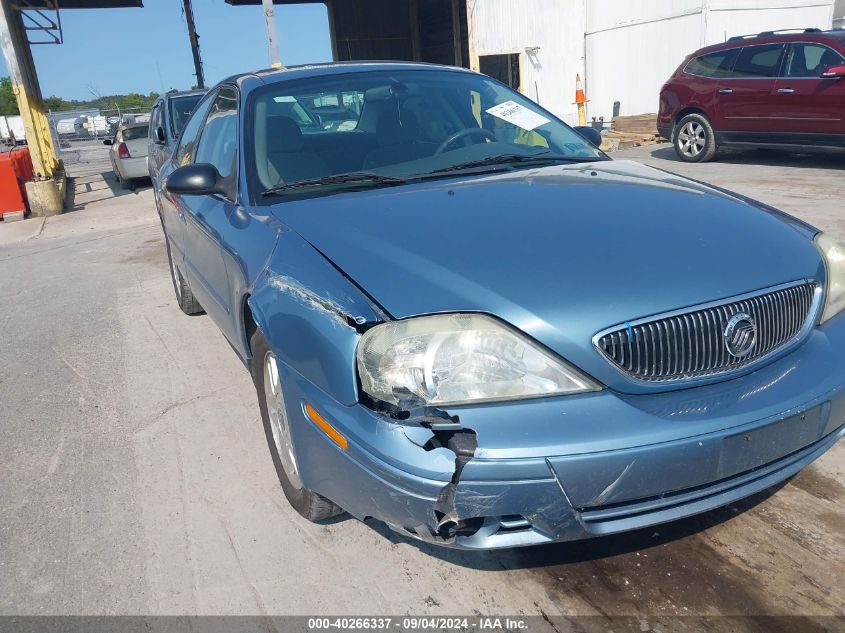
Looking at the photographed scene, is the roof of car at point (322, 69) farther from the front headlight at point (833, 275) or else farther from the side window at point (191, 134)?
the front headlight at point (833, 275)

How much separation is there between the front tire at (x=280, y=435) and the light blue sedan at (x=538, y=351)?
1 cm

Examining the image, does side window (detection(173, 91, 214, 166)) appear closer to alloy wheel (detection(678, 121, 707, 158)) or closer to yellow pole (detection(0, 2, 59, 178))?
alloy wheel (detection(678, 121, 707, 158))

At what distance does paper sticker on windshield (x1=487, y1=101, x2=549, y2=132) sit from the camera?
3494 millimetres

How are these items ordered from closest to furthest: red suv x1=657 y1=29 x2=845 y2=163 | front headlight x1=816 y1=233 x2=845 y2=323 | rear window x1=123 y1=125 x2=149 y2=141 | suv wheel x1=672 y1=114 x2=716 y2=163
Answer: front headlight x1=816 y1=233 x2=845 y2=323
red suv x1=657 y1=29 x2=845 y2=163
suv wheel x1=672 y1=114 x2=716 y2=163
rear window x1=123 y1=125 x2=149 y2=141

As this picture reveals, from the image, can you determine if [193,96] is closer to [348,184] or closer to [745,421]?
[348,184]

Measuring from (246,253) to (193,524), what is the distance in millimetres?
1084

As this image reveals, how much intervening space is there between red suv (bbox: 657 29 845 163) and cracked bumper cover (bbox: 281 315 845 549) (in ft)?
28.7

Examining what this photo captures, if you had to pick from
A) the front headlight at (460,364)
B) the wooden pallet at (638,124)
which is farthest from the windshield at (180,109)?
the wooden pallet at (638,124)

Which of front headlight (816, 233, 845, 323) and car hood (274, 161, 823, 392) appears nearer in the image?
car hood (274, 161, 823, 392)

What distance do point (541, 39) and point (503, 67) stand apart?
3.36 meters

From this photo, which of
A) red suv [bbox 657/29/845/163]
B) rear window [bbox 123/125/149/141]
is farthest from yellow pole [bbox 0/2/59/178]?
red suv [bbox 657/29/845/163]

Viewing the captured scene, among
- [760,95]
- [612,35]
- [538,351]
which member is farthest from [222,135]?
[612,35]

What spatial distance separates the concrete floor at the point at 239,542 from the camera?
2193mm

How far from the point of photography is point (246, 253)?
2.74 metres
